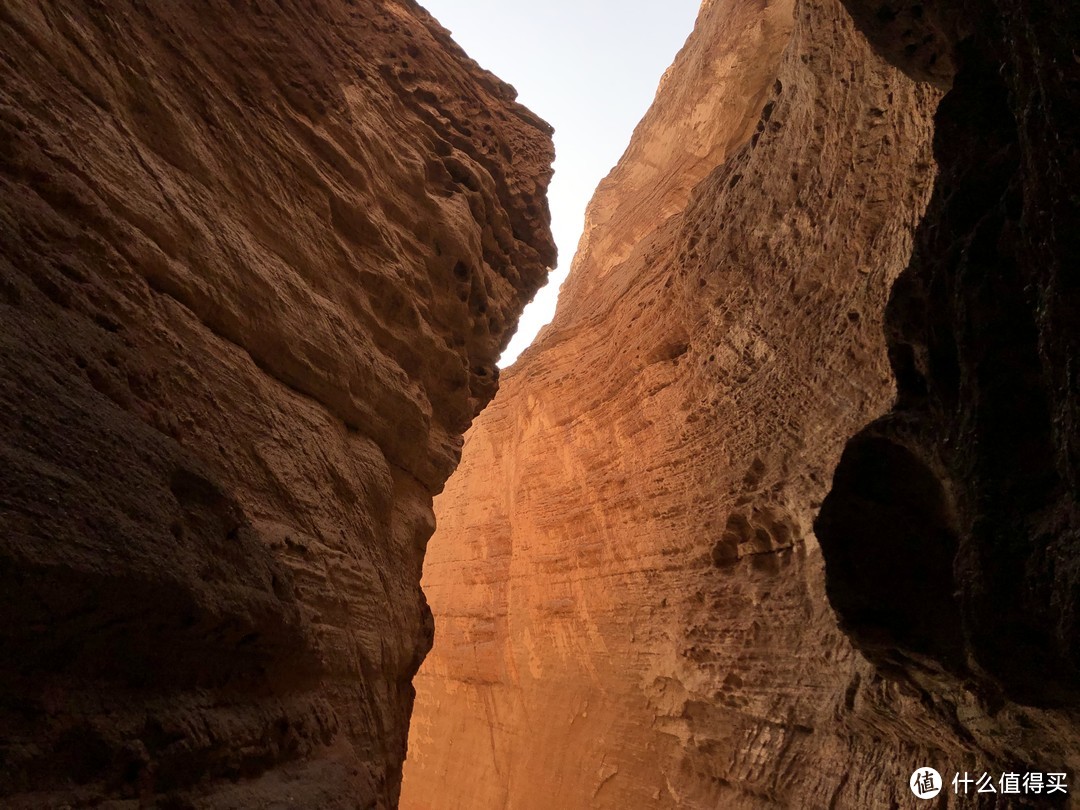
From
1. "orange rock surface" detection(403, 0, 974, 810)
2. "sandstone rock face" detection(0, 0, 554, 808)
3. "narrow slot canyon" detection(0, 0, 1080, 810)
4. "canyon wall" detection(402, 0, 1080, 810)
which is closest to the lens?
"sandstone rock face" detection(0, 0, 554, 808)

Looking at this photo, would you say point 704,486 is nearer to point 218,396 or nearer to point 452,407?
point 452,407

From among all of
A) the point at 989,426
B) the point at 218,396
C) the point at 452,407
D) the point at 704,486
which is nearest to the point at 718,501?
the point at 704,486

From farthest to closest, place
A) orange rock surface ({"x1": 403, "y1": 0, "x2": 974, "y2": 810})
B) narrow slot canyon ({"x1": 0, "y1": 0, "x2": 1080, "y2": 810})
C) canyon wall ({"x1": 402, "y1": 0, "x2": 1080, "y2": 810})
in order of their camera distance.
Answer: orange rock surface ({"x1": 403, "y1": 0, "x2": 974, "y2": 810})
canyon wall ({"x1": 402, "y1": 0, "x2": 1080, "y2": 810})
narrow slot canyon ({"x1": 0, "y1": 0, "x2": 1080, "y2": 810})

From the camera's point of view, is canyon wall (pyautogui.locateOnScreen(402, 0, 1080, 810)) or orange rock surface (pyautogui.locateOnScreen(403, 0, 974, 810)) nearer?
canyon wall (pyautogui.locateOnScreen(402, 0, 1080, 810))

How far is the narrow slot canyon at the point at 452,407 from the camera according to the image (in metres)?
2.35

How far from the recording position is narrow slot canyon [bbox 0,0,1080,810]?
2.35 meters

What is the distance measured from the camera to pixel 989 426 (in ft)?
9.10

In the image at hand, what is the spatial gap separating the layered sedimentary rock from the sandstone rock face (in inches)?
102

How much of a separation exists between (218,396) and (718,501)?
6322 mm

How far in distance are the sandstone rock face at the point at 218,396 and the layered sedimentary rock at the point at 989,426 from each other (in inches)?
102

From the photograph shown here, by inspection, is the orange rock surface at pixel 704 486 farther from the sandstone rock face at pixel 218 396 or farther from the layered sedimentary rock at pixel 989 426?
the sandstone rock face at pixel 218 396

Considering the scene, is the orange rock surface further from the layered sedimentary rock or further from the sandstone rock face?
the sandstone rock face

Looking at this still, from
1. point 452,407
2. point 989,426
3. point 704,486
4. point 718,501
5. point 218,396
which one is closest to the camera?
point 989,426

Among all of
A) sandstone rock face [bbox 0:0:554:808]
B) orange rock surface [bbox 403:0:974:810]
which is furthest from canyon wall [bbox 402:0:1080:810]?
sandstone rock face [bbox 0:0:554:808]
